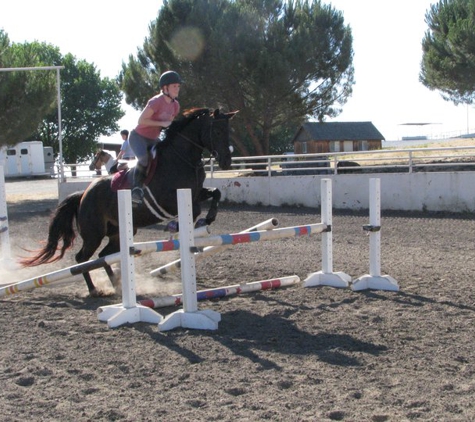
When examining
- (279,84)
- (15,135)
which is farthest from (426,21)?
(15,135)

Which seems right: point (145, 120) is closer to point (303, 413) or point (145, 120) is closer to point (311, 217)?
point (303, 413)

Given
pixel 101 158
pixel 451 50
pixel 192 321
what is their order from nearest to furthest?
pixel 192 321, pixel 101 158, pixel 451 50

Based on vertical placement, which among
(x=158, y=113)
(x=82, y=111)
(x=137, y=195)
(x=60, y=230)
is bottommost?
(x=60, y=230)

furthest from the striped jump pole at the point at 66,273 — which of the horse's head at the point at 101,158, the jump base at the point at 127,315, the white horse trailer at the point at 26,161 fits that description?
the white horse trailer at the point at 26,161

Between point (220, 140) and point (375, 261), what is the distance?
2097mm

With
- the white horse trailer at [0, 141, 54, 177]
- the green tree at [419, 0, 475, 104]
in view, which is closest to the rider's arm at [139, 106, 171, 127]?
the green tree at [419, 0, 475, 104]

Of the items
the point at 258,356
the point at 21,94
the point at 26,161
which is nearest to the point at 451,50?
the point at 21,94

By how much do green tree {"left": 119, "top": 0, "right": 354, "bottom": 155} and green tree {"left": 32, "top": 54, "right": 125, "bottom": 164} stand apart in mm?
35416

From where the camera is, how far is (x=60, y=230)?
8.03 metres

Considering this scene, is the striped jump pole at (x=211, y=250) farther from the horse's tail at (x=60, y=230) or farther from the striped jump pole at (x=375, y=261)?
the horse's tail at (x=60, y=230)

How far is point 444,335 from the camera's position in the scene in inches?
197

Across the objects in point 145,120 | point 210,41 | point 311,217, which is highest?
point 210,41

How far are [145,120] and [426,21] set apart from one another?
74.1 ft

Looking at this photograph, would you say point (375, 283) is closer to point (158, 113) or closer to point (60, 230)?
point (158, 113)
